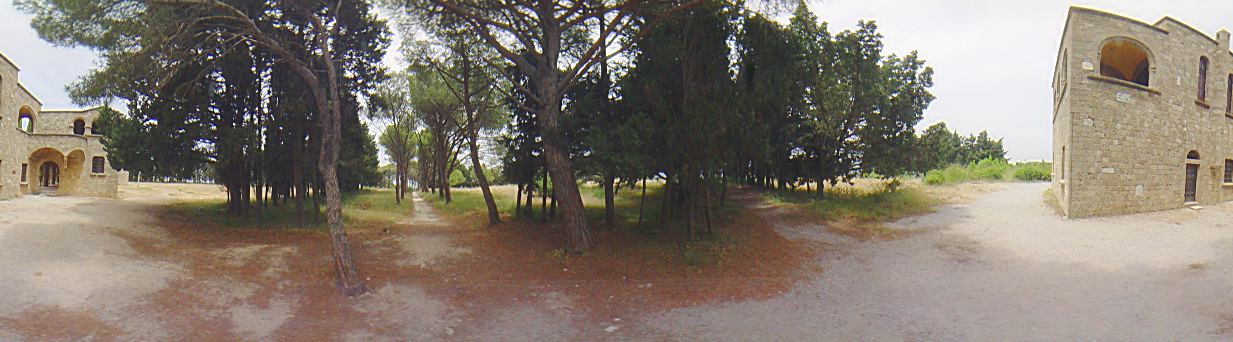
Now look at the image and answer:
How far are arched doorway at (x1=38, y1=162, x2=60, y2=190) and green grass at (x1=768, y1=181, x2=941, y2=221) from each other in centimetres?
4066

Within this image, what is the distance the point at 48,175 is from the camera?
33.2 m

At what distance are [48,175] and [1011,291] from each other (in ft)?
156

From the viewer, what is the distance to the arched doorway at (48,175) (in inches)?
1267

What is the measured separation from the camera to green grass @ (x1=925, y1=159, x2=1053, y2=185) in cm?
2839

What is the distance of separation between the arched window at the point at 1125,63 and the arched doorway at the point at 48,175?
51150 mm

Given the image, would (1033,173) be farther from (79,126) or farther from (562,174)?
(79,126)

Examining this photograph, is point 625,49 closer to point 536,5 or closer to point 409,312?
point 536,5

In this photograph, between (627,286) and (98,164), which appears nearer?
(627,286)

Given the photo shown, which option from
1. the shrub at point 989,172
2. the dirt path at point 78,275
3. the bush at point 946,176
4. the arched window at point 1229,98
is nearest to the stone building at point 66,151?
the dirt path at point 78,275

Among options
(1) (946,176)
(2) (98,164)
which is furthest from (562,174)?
(2) (98,164)

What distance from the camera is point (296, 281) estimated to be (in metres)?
11.5

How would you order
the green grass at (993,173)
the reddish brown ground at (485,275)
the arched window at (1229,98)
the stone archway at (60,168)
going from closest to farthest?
the reddish brown ground at (485,275), the arched window at (1229,98), the stone archway at (60,168), the green grass at (993,173)

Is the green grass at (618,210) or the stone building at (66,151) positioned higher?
the stone building at (66,151)

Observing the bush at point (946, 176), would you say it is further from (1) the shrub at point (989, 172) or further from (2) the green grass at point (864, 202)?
(2) the green grass at point (864, 202)
